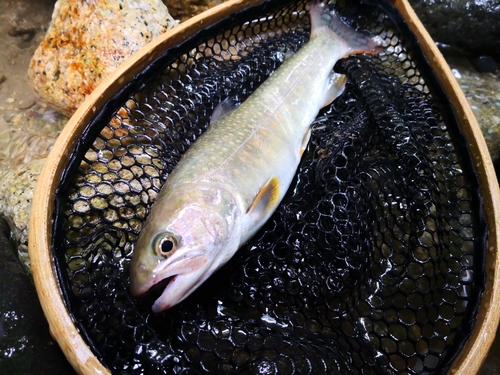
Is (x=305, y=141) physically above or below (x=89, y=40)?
below

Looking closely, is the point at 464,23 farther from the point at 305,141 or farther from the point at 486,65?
the point at 305,141

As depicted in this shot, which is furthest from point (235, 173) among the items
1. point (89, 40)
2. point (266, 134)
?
point (89, 40)

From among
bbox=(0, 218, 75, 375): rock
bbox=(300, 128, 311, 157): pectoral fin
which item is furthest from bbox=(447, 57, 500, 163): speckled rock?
bbox=(0, 218, 75, 375): rock

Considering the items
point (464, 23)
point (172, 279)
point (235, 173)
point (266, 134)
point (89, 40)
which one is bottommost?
point (172, 279)

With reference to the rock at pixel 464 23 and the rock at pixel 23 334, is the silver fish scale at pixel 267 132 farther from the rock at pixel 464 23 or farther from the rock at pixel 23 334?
the rock at pixel 464 23

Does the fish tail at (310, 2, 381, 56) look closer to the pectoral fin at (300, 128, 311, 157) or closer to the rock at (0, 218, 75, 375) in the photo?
the pectoral fin at (300, 128, 311, 157)

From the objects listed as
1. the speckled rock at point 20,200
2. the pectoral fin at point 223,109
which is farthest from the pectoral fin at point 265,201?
the speckled rock at point 20,200
